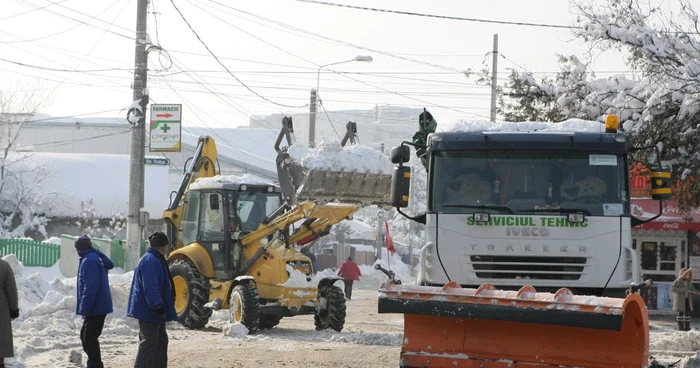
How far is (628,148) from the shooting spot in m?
12.6

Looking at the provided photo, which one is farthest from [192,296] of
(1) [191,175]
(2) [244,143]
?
(2) [244,143]

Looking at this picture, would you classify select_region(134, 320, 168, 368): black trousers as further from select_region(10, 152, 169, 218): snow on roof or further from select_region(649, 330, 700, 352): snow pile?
select_region(10, 152, 169, 218): snow on roof

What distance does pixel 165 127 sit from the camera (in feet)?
85.1

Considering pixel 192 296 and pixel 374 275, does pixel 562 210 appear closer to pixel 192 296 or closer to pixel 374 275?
pixel 192 296

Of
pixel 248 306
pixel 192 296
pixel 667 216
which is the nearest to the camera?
pixel 248 306

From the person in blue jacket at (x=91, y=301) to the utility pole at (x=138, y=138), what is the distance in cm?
1189

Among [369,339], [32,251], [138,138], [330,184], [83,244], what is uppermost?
[138,138]

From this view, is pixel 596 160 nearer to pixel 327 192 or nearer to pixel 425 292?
pixel 425 292

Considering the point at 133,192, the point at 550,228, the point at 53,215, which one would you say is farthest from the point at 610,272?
the point at 53,215

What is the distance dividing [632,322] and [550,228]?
2.36m

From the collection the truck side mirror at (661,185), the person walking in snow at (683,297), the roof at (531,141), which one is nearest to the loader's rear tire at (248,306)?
the roof at (531,141)

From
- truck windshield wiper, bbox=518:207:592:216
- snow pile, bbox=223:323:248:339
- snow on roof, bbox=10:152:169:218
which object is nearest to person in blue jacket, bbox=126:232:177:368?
truck windshield wiper, bbox=518:207:592:216

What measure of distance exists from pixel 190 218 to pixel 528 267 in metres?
10.3

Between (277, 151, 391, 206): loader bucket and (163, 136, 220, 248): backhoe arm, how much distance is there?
3.61m
